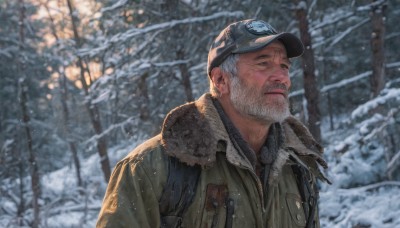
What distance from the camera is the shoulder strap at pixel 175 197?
2416 mm

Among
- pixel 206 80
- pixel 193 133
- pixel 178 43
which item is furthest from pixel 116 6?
pixel 193 133

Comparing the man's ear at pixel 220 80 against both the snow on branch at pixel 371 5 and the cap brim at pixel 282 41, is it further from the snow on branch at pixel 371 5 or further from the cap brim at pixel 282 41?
the snow on branch at pixel 371 5

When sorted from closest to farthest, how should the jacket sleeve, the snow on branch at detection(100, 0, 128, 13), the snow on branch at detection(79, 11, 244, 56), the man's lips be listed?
the jacket sleeve < the man's lips < the snow on branch at detection(79, 11, 244, 56) < the snow on branch at detection(100, 0, 128, 13)

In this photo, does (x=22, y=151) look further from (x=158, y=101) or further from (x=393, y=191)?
(x=393, y=191)

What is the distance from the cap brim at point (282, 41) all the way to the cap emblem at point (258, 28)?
79mm

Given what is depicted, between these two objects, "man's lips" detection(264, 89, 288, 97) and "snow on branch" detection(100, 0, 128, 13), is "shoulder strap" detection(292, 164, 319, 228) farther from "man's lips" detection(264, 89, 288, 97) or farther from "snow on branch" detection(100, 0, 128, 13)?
"snow on branch" detection(100, 0, 128, 13)

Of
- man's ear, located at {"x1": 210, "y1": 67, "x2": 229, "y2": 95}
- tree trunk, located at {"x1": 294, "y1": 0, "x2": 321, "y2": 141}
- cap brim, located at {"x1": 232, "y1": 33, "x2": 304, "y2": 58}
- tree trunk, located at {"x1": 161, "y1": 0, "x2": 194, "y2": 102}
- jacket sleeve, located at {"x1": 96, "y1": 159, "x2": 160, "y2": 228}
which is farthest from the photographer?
tree trunk, located at {"x1": 161, "y1": 0, "x2": 194, "y2": 102}

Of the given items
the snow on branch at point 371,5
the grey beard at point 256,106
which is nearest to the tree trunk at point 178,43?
the snow on branch at point 371,5

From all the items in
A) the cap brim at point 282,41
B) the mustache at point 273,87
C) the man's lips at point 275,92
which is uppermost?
the cap brim at point 282,41

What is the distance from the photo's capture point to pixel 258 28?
115 inches

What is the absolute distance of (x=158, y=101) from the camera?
11.8 meters

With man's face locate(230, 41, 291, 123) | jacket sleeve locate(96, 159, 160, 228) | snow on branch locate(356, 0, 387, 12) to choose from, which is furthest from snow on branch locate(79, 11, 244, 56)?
jacket sleeve locate(96, 159, 160, 228)

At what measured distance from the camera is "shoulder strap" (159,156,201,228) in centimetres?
242

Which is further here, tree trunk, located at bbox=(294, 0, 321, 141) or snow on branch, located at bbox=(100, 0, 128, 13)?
snow on branch, located at bbox=(100, 0, 128, 13)
